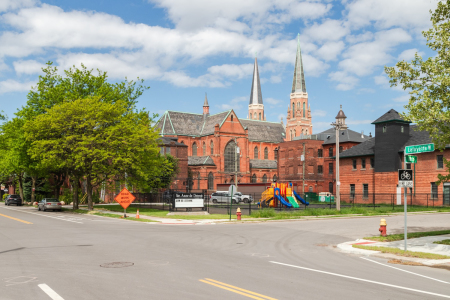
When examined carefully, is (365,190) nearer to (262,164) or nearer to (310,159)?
(310,159)

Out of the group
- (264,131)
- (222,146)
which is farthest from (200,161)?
(264,131)

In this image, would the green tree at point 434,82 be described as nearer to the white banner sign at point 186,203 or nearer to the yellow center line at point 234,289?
the yellow center line at point 234,289

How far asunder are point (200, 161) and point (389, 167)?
4758cm

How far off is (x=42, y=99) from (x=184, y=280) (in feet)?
141

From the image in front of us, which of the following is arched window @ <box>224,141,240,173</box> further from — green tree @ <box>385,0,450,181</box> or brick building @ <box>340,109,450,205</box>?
green tree @ <box>385,0,450,181</box>

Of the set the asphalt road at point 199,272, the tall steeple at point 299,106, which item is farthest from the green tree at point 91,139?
the tall steeple at point 299,106

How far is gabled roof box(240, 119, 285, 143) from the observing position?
370ft

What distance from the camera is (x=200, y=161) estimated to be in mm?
93312

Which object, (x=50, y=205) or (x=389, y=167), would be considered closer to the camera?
(x=50, y=205)

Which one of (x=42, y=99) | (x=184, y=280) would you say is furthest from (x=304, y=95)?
(x=184, y=280)

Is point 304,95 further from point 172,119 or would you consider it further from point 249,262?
point 249,262

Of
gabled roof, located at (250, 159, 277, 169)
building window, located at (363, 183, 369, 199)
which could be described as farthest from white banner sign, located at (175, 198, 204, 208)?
gabled roof, located at (250, 159, 277, 169)

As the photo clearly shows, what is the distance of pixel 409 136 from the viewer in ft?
183

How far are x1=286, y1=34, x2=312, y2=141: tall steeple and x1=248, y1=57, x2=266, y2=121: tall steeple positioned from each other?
1074 inches
